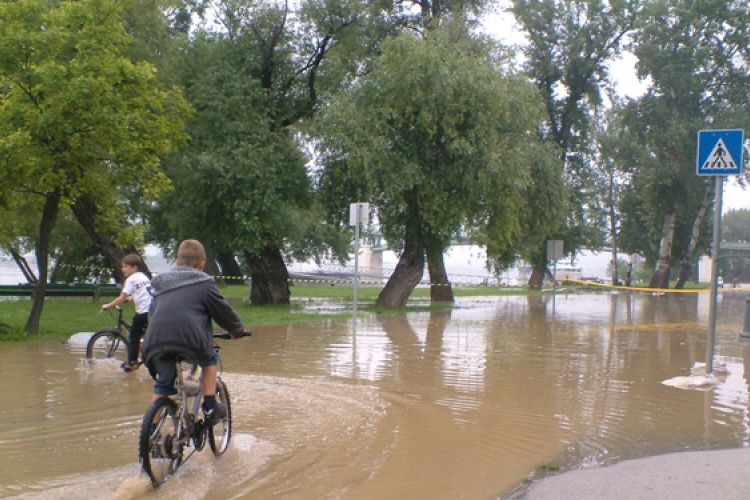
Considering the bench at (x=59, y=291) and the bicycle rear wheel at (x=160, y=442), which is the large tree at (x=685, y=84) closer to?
the bench at (x=59, y=291)

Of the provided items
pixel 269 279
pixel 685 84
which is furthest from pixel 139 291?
pixel 685 84

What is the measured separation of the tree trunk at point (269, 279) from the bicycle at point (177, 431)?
75.9ft

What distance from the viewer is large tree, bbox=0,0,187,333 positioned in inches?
581

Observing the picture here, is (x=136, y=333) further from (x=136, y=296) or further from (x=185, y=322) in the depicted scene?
(x=185, y=322)

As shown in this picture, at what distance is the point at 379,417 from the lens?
9.04 meters

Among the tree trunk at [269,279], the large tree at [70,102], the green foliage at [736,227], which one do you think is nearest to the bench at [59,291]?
the tree trunk at [269,279]

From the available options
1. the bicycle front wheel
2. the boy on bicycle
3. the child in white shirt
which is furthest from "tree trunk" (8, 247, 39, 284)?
the boy on bicycle

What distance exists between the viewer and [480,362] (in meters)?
13.9

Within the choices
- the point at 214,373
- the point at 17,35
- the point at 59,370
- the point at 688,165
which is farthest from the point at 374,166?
the point at 688,165

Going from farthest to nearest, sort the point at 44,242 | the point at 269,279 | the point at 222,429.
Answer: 1. the point at 269,279
2. the point at 44,242
3. the point at 222,429

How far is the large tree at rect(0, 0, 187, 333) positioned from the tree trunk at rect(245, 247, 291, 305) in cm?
1383

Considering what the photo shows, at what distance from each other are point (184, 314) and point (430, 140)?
66.6 feet

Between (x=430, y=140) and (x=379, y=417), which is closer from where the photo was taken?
(x=379, y=417)

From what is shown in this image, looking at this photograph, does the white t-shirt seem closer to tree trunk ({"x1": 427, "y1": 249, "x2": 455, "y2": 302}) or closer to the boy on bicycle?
the boy on bicycle
